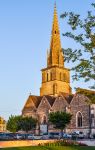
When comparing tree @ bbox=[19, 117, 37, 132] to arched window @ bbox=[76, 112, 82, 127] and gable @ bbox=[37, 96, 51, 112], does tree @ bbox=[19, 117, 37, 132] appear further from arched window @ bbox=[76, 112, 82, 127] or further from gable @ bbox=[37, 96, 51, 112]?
arched window @ bbox=[76, 112, 82, 127]

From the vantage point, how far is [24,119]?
268 ft

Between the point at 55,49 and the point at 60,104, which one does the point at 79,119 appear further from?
the point at 55,49

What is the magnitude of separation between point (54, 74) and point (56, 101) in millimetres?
16336

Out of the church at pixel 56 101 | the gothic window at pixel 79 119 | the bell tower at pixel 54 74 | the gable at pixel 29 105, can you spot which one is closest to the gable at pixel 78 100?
the church at pixel 56 101

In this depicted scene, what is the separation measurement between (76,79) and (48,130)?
213 feet

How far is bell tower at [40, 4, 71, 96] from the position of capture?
332 ft

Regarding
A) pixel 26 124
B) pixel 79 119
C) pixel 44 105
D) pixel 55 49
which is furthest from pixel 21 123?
pixel 55 49

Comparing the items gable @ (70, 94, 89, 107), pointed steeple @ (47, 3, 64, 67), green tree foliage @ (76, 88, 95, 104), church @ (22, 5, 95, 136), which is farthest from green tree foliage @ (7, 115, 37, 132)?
green tree foliage @ (76, 88, 95, 104)

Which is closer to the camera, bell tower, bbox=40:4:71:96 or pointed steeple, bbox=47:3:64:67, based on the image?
bell tower, bbox=40:4:71:96

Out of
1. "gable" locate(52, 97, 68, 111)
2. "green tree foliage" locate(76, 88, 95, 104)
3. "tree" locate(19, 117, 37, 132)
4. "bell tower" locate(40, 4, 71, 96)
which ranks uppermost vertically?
"bell tower" locate(40, 4, 71, 96)

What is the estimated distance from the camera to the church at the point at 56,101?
7650cm

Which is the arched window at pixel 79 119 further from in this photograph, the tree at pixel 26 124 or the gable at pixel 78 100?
the tree at pixel 26 124

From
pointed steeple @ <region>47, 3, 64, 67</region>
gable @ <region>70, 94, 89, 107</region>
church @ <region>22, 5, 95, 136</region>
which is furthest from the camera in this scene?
pointed steeple @ <region>47, 3, 64, 67</region>

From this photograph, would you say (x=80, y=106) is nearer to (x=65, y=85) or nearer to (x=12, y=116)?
(x=12, y=116)
